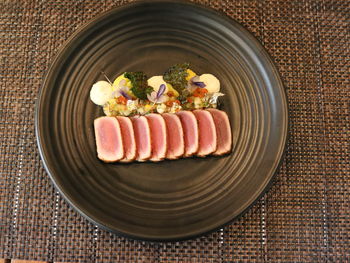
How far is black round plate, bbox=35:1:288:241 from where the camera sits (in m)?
1.91

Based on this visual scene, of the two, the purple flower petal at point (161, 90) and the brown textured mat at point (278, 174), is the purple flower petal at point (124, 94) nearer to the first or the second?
the purple flower petal at point (161, 90)

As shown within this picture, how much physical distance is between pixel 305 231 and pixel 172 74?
52.8 inches

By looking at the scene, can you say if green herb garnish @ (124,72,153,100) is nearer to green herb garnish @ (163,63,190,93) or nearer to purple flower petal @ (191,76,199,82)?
green herb garnish @ (163,63,190,93)

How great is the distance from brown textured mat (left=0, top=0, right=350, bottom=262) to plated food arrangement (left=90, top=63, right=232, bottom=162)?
0.47 m

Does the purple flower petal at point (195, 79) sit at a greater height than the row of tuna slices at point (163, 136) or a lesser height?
greater

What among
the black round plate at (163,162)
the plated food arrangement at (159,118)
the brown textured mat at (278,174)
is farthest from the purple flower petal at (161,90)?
the brown textured mat at (278,174)

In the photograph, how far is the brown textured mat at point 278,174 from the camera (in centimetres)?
198

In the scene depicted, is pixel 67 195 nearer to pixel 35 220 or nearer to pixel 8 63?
pixel 35 220

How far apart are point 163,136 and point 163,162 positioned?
0.17 metres

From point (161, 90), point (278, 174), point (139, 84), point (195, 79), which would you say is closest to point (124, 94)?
point (139, 84)

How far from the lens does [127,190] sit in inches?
78.7

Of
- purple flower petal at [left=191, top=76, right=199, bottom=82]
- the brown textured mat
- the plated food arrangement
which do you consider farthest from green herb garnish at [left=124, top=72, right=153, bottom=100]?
the brown textured mat

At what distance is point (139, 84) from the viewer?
207 cm

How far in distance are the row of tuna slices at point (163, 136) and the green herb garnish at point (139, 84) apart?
16 cm
